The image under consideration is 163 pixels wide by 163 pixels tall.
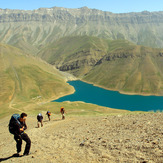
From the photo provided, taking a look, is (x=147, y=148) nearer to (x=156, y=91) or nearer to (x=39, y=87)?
(x=39, y=87)

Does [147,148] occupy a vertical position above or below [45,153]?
above

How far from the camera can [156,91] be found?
6531 inches

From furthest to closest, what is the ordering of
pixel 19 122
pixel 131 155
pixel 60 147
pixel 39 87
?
1. pixel 39 87
2. pixel 60 147
3. pixel 19 122
4. pixel 131 155

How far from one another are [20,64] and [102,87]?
96.0 metres

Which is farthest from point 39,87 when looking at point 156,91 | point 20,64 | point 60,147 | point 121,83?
point 60,147

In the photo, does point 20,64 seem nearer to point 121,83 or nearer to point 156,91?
point 121,83

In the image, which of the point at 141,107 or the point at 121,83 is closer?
the point at 141,107

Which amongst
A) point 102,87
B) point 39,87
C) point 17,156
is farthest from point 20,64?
point 17,156

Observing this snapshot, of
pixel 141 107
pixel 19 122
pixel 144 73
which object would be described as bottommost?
pixel 141 107

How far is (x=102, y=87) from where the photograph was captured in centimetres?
19900

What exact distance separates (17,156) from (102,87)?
188428 mm

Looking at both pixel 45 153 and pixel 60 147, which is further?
pixel 60 147

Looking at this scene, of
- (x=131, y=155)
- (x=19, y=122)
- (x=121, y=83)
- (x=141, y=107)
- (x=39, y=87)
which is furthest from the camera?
(x=121, y=83)

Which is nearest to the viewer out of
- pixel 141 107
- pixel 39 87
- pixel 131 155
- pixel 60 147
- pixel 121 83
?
pixel 131 155
